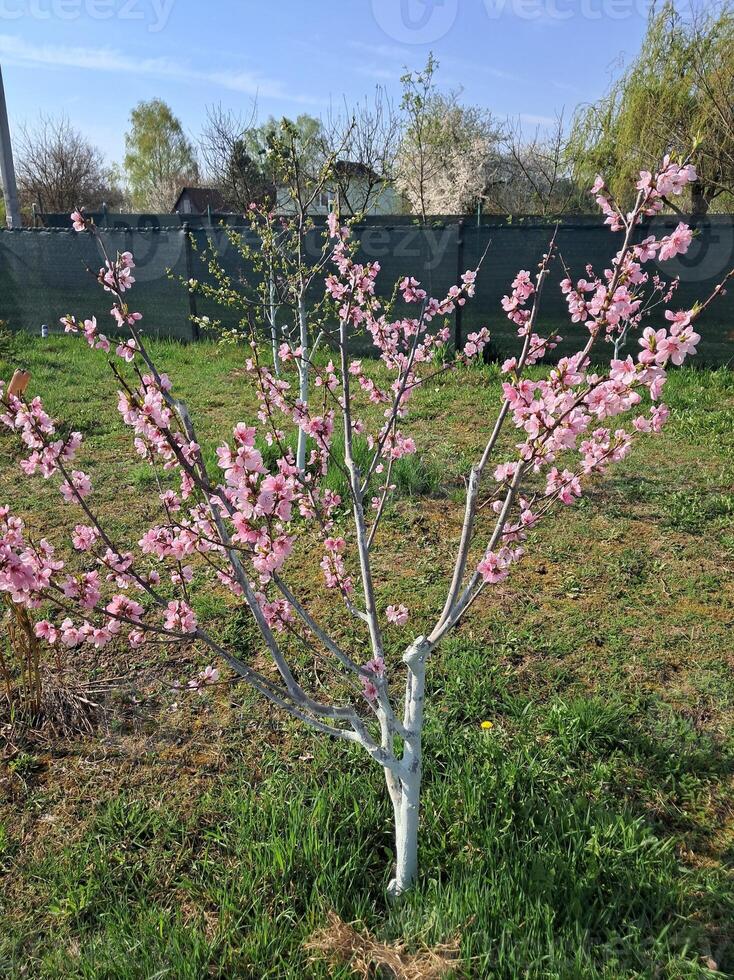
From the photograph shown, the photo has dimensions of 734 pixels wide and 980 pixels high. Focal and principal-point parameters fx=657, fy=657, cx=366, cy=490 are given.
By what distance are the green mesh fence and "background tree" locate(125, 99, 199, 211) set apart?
38993 mm

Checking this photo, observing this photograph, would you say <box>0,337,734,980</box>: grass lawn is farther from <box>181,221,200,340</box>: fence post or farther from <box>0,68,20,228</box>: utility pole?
<box>0,68,20,228</box>: utility pole

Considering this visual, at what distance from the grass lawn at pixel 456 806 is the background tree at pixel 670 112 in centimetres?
922

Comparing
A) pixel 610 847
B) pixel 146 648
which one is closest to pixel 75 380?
pixel 146 648

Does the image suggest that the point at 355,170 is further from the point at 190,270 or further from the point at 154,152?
the point at 154,152

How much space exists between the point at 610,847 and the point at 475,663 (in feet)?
3.45

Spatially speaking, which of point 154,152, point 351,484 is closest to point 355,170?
point 351,484

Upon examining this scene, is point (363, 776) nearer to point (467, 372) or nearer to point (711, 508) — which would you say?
point (711, 508)

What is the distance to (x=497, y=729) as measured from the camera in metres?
2.65

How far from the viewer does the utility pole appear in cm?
1174

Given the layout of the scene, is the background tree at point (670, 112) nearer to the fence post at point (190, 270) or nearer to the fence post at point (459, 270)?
the fence post at point (459, 270)

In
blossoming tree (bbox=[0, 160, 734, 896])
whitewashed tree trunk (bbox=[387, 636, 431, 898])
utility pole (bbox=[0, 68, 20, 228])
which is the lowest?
whitewashed tree trunk (bbox=[387, 636, 431, 898])

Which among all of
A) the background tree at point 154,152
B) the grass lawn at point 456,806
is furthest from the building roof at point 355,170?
the background tree at point 154,152

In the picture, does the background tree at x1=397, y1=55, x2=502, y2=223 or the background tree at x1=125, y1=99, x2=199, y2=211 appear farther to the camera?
the background tree at x1=125, y1=99, x2=199, y2=211

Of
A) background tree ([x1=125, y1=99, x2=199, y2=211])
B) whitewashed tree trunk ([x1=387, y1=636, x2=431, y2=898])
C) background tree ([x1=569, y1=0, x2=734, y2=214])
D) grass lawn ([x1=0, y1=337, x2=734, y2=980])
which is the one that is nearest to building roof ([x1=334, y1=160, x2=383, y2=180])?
background tree ([x1=569, y1=0, x2=734, y2=214])
